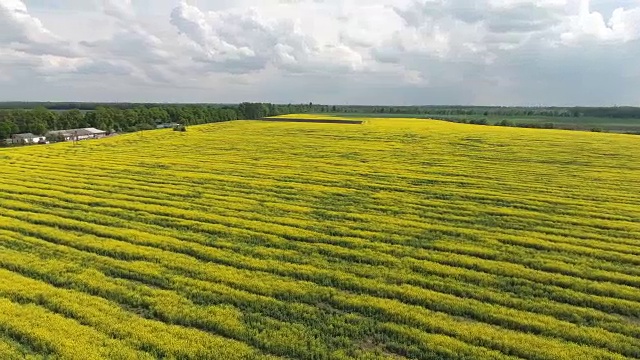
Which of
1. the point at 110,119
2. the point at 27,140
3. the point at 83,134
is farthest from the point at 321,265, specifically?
the point at 110,119

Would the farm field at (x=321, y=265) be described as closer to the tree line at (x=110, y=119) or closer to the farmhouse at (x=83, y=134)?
the farmhouse at (x=83, y=134)

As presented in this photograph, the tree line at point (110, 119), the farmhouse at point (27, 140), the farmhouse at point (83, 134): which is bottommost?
Result: the farmhouse at point (27, 140)

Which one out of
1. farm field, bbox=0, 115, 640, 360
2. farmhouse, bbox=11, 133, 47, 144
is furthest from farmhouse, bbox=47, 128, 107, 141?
farm field, bbox=0, 115, 640, 360

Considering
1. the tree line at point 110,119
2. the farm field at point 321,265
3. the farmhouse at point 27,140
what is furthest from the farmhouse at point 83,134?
the farm field at point 321,265

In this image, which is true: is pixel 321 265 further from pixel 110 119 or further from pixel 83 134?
pixel 110 119

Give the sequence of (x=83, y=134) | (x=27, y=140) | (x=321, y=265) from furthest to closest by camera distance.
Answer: (x=83, y=134) → (x=27, y=140) → (x=321, y=265)

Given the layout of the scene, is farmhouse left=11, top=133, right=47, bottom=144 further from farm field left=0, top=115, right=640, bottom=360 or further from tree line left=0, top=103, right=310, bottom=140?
farm field left=0, top=115, right=640, bottom=360

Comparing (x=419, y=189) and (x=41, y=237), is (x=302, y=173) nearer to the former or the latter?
(x=419, y=189)

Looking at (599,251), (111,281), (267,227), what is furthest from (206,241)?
(599,251)
